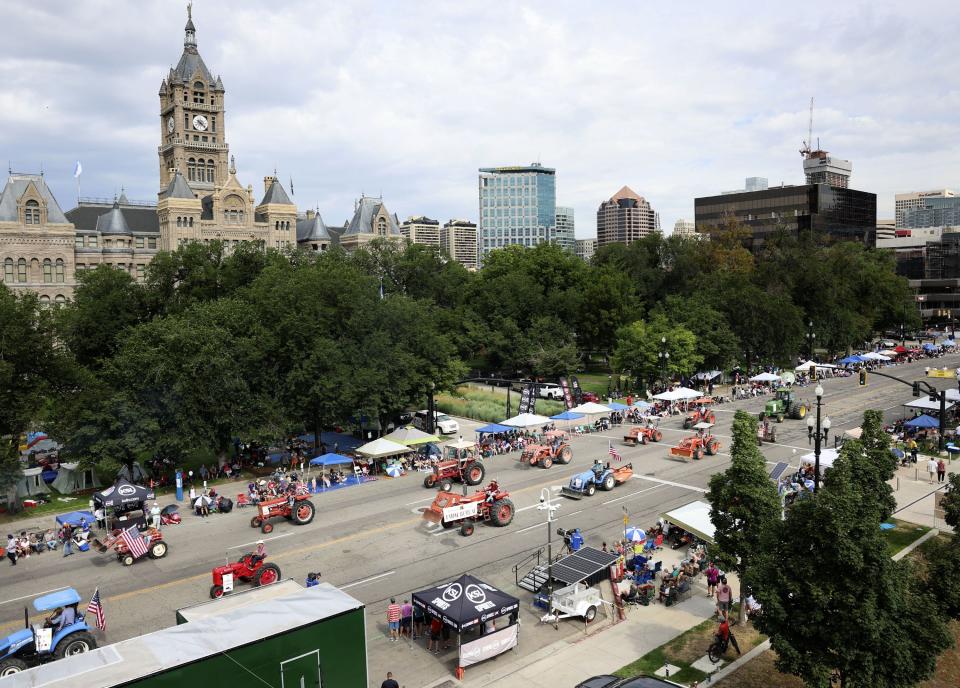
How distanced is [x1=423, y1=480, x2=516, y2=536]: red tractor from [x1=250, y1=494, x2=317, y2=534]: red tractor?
487 cm

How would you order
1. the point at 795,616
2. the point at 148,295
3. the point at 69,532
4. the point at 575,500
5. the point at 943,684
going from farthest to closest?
the point at 148,295, the point at 575,500, the point at 69,532, the point at 943,684, the point at 795,616

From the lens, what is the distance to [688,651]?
17469 mm

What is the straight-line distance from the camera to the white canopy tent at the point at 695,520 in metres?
22.9

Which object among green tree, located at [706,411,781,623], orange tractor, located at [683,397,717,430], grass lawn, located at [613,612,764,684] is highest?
green tree, located at [706,411,781,623]

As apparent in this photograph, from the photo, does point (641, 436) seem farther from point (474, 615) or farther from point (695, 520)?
point (474, 615)

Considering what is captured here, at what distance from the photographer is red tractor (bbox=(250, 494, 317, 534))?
27547 millimetres

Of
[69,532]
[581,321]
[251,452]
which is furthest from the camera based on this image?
[581,321]

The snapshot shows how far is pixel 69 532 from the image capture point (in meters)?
A: 26.8

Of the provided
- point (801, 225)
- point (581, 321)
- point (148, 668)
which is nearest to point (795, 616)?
point (148, 668)

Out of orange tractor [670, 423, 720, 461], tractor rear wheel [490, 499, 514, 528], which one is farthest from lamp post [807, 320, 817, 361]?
tractor rear wheel [490, 499, 514, 528]

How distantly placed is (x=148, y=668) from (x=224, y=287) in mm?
46568

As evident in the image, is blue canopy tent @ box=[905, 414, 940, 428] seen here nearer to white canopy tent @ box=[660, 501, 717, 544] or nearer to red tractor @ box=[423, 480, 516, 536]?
white canopy tent @ box=[660, 501, 717, 544]

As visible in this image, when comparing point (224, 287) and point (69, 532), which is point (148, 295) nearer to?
point (224, 287)

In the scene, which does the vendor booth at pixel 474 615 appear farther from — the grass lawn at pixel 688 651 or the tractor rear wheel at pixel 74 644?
the tractor rear wheel at pixel 74 644
